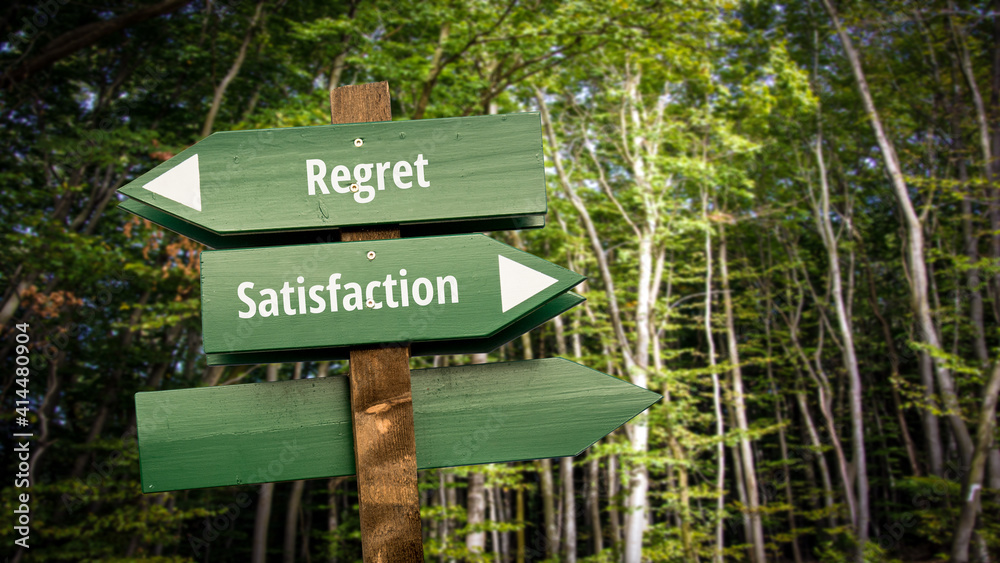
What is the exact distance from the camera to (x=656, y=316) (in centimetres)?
1212

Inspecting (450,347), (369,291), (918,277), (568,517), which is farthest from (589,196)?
(369,291)

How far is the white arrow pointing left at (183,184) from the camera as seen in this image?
144 cm

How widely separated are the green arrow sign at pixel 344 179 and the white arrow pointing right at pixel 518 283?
146mm

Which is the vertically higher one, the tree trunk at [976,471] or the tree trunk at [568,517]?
the tree trunk at [976,471]

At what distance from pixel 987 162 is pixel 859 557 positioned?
8.08 metres

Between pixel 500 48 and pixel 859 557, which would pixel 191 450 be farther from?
pixel 859 557

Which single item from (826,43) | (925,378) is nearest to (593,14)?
(826,43)

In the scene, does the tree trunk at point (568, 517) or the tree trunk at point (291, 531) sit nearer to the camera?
the tree trunk at point (568, 517)

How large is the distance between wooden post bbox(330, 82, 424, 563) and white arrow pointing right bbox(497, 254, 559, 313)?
27 centimetres

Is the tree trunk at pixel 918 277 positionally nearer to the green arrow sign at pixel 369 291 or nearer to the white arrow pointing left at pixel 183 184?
the green arrow sign at pixel 369 291

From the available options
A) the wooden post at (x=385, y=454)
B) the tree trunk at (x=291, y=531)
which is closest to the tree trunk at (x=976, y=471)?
the wooden post at (x=385, y=454)

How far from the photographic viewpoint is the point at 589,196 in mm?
13953

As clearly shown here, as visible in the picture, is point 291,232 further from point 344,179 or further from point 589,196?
point 589,196

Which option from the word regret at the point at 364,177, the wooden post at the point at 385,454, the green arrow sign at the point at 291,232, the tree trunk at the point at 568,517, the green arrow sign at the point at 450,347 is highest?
the word regret at the point at 364,177
